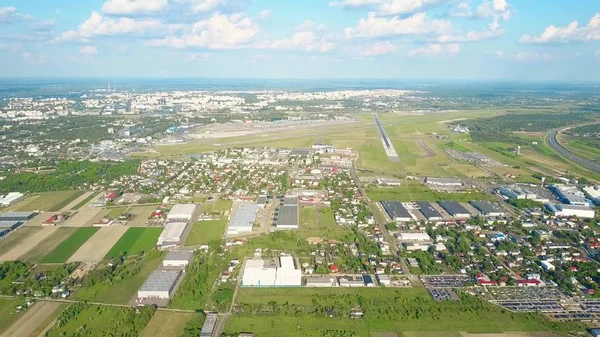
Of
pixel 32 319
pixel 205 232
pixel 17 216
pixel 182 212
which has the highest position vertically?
pixel 182 212

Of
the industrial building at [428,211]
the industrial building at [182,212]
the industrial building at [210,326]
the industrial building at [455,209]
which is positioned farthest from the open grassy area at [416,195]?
the industrial building at [210,326]

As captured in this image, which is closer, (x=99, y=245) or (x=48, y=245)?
(x=48, y=245)

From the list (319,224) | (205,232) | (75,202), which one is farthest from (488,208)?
(75,202)

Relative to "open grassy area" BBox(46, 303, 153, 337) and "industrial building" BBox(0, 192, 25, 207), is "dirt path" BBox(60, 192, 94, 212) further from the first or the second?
"open grassy area" BBox(46, 303, 153, 337)

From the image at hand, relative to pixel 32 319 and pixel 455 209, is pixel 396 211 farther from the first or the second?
pixel 32 319

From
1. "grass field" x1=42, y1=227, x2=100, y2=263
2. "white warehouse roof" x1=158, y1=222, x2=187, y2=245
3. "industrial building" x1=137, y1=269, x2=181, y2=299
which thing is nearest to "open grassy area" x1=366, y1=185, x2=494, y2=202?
"white warehouse roof" x1=158, y1=222, x2=187, y2=245

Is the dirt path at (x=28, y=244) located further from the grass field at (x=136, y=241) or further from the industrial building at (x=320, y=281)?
the industrial building at (x=320, y=281)
